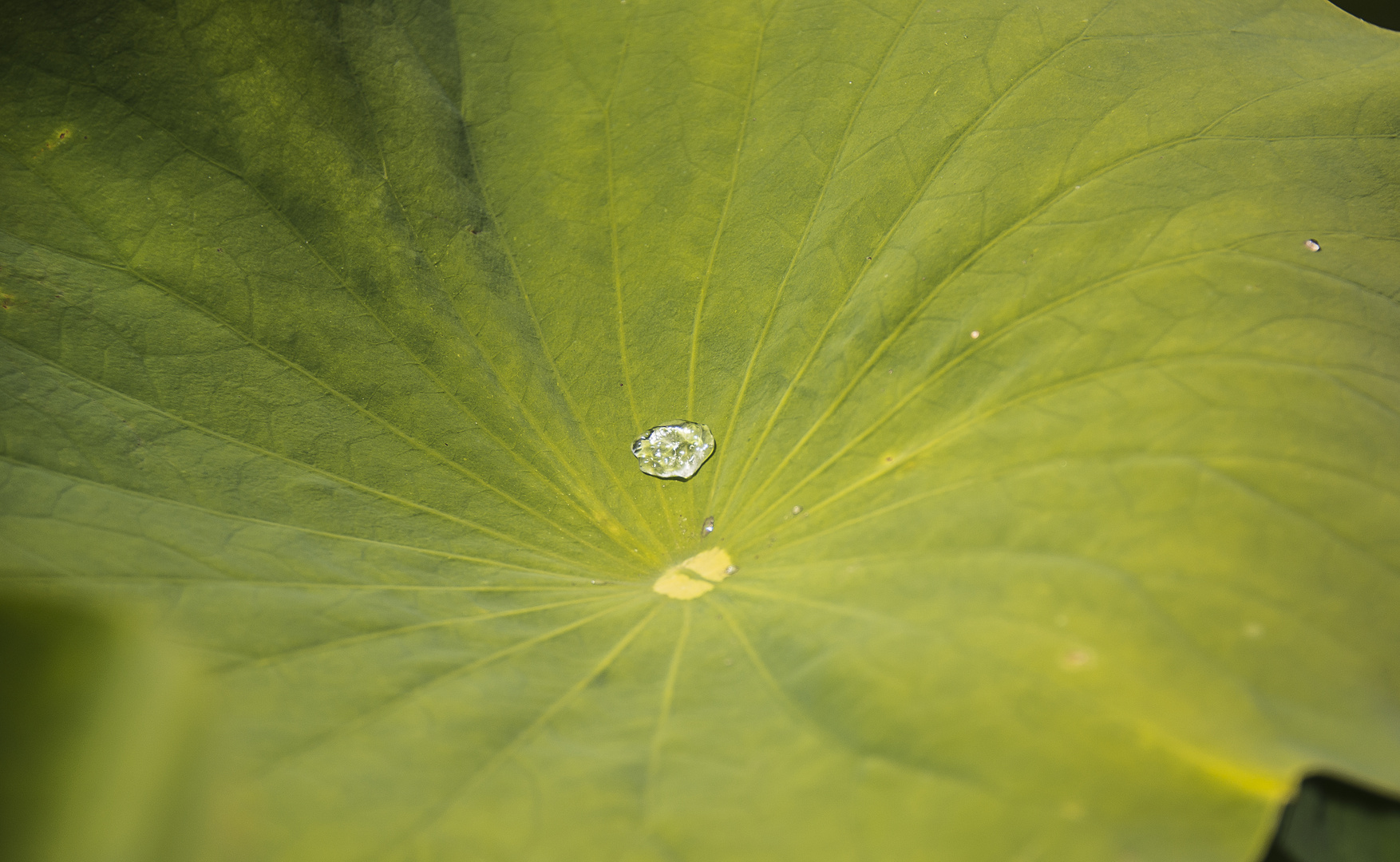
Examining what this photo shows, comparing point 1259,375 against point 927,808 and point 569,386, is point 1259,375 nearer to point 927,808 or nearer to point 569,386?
point 927,808

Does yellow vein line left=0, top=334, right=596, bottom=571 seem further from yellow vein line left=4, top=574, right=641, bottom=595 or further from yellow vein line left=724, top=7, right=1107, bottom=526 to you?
yellow vein line left=724, top=7, right=1107, bottom=526

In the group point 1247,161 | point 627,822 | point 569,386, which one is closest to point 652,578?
point 569,386

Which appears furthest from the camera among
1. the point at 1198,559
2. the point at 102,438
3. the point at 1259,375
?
the point at 102,438

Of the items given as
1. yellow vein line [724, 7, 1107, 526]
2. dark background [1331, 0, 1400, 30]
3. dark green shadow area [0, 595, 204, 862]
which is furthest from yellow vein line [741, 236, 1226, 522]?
dark background [1331, 0, 1400, 30]

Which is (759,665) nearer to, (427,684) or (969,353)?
(427,684)

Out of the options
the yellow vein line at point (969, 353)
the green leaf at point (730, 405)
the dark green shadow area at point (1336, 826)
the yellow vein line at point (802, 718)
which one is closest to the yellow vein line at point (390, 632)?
the green leaf at point (730, 405)

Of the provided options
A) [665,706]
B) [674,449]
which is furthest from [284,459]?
[665,706]
